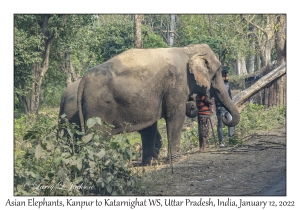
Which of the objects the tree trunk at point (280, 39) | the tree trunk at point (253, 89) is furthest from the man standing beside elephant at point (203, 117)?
the tree trunk at point (280, 39)

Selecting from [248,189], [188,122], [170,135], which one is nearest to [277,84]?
[188,122]

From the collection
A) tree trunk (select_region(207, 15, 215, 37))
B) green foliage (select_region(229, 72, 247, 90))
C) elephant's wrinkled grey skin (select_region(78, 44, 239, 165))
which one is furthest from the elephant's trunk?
tree trunk (select_region(207, 15, 215, 37))

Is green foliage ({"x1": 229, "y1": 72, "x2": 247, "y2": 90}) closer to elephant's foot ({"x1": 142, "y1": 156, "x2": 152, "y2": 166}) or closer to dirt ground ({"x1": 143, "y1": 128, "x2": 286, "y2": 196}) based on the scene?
dirt ground ({"x1": 143, "y1": 128, "x2": 286, "y2": 196})

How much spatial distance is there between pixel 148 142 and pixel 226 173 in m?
2.51

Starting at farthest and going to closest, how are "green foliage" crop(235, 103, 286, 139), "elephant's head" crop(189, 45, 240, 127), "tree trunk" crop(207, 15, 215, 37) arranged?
1. "tree trunk" crop(207, 15, 215, 37)
2. "green foliage" crop(235, 103, 286, 139)
3. "elephant's head" crop(189, 45, 240, 127)

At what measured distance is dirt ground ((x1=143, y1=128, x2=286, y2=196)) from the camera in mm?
9203

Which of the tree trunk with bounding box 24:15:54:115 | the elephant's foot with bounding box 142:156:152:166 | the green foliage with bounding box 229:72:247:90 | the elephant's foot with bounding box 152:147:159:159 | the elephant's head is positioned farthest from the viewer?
the green foliage with bounding box 229:72:247:90

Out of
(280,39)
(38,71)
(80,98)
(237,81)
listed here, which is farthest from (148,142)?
(237,81)

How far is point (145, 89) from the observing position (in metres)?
12.0

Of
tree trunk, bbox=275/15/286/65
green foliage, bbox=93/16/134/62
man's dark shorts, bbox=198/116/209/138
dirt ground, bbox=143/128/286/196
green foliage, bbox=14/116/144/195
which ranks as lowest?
dirt ground, bbox=143/128/286/196

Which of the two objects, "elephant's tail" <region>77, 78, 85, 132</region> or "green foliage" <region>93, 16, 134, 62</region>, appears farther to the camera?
"green foliage" <region>93, 16, 134, 62</region>

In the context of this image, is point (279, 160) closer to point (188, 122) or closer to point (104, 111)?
point (104, 111)

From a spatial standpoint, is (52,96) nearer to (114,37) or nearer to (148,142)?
(114,37)

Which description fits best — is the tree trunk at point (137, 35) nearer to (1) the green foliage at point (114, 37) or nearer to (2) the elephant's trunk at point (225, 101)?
(2) the elephant's trunk at point (225, 101)
